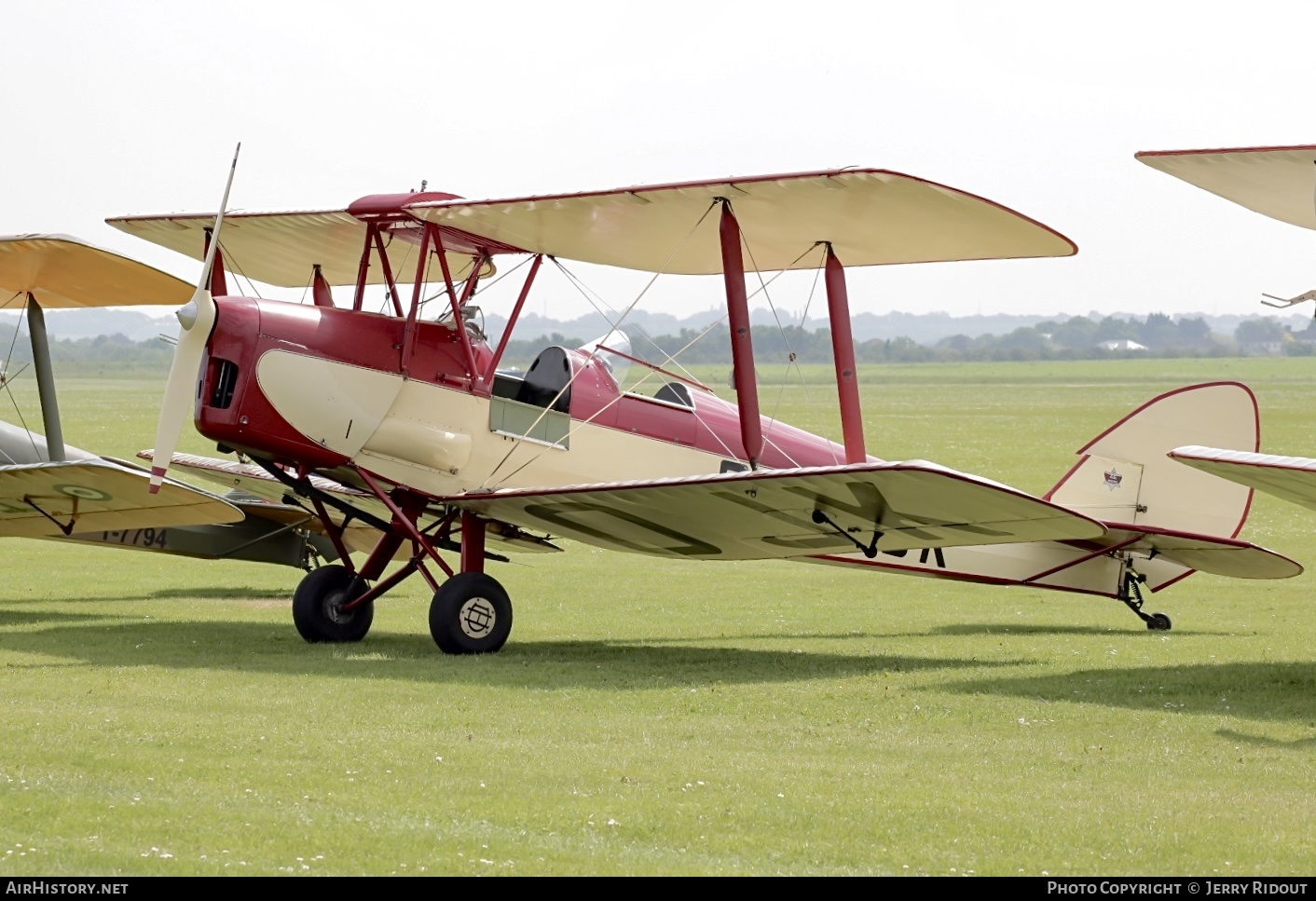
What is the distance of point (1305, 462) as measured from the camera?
8711 millimetres

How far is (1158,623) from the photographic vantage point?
542 inches

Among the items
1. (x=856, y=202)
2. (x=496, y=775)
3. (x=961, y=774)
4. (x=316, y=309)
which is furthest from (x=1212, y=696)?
(x=316, y=309)

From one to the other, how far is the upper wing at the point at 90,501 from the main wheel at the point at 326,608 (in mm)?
1177

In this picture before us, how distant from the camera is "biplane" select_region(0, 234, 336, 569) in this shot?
42.8 ft

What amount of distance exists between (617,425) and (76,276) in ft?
17.8

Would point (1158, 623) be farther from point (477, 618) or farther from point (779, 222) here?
point (477, 618)

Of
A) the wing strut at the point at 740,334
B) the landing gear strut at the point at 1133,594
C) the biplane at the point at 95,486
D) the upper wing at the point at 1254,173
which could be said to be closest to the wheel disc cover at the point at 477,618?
the wing strut at the point at 740,334

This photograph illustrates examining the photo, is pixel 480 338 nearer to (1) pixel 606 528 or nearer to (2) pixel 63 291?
(1) pixel 606 528

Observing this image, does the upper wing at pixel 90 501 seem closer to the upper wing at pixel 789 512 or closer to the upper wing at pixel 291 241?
the upper wing at pixel 291 241

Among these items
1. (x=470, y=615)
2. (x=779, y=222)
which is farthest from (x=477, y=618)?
(x=779, y=222)

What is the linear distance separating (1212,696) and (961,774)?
3.23 metres

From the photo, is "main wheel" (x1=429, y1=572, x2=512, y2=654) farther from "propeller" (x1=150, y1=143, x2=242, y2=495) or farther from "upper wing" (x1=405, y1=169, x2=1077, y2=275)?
"upper wing" (x1=405, y1=169, x2=1077, y2=275)

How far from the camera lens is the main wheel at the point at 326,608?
1233 centimetres

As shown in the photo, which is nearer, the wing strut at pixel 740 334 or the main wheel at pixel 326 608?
the wing strut at pixel 740 334
